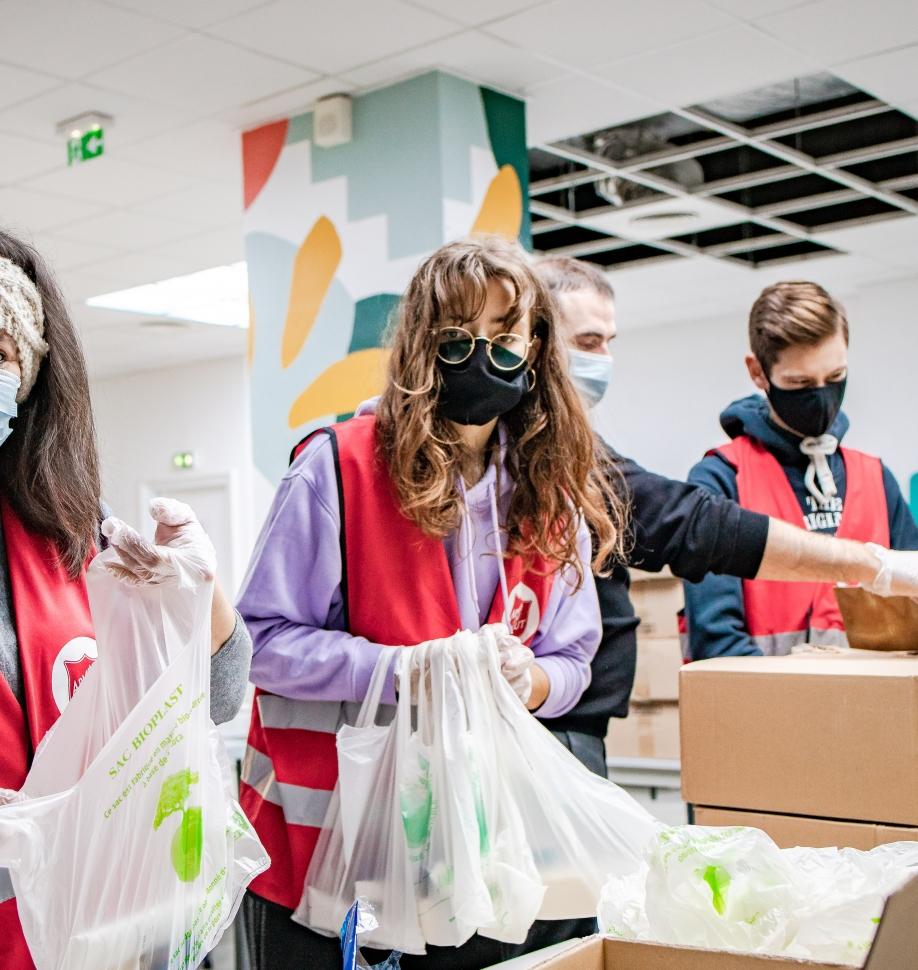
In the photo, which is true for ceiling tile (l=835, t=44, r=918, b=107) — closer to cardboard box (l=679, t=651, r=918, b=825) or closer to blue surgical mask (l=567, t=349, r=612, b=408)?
blue surgical mask (l=567, t=349, r=612, b=408)

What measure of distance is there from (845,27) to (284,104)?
1875 mm

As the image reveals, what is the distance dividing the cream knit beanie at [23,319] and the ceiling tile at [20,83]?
9.70 feet

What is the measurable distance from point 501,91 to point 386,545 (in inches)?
123

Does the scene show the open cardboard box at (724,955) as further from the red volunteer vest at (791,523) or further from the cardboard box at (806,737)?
the red volunteer vest at (791,523)

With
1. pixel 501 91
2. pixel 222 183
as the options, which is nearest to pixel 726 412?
pixel 501 91

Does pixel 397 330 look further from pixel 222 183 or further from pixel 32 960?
pixel 222 183

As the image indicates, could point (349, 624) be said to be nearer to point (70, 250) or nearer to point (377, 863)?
point (377, 863)

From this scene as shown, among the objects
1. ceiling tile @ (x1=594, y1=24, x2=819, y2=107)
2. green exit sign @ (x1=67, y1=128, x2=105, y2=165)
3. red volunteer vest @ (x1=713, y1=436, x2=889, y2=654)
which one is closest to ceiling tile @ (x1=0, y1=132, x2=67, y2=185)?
green exit sign @ (x1=67, y1=128, x2=105, y2=165)

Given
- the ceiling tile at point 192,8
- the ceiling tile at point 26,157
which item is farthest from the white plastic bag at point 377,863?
the ceiling tile at point 26,157

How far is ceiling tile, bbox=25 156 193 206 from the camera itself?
4906 millimetres

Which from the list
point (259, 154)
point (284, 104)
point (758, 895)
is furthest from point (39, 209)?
point (758, 895)

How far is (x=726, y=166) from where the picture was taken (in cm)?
533

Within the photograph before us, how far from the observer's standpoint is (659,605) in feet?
17.9

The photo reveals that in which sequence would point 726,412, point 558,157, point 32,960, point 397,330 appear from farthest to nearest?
point 558,157
point 726,412
point 397,330
point 32,960
